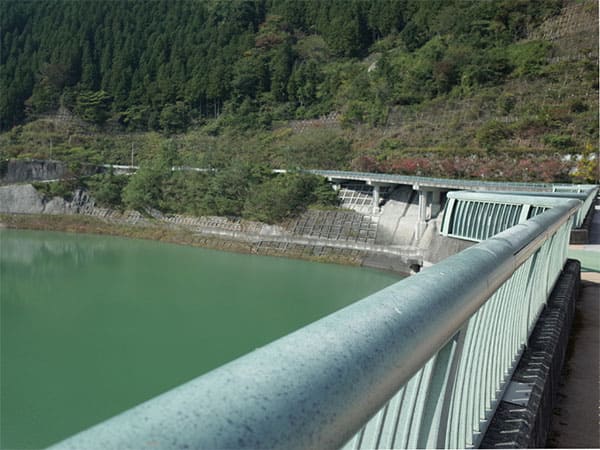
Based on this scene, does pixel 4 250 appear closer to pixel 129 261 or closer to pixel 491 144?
pixel 129 261

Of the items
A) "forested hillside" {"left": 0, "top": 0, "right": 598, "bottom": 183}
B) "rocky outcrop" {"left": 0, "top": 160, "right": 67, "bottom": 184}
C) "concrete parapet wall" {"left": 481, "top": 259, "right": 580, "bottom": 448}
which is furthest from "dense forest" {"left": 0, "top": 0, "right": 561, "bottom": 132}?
"concrete parapet wall" {"left": 481, "top": 259, "right": 580, "bottom": 448}

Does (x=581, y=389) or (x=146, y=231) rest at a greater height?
(x=581, y=389)

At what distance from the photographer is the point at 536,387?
191 cm

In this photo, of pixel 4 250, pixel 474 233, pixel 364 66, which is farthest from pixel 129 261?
pixel 364 66

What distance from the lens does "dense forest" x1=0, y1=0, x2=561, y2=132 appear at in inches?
1428

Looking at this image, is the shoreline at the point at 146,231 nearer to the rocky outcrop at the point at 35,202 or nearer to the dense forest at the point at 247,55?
the rocky outcrop at the point at 35,202

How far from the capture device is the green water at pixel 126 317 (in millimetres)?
8930

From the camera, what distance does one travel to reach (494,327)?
179 cm

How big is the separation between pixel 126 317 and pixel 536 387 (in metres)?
12.9

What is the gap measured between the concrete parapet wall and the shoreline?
55.0 ft

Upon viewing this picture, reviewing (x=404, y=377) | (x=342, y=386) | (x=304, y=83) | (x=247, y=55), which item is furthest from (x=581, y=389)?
(x=247, y=55)

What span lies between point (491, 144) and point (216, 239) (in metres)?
13.2

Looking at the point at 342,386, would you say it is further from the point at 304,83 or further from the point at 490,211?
the point at 304,83

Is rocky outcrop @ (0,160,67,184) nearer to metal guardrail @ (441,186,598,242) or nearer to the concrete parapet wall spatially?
metal guardrail @ (441,186,598,242)
